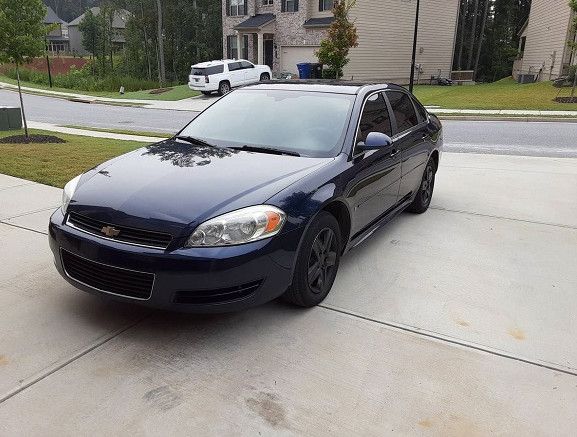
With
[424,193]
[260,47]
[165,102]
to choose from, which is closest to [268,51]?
[260,47]

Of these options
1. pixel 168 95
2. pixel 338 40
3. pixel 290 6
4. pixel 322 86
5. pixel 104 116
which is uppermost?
pixel 290 6

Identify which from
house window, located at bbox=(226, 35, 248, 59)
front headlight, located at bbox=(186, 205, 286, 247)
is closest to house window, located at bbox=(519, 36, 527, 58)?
house window, located at bbox=(226, 35, 248, 59)

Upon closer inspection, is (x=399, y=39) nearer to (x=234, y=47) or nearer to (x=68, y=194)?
(x=234, y=47)

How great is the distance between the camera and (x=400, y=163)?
515 cm

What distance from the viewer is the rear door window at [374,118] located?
4.51m

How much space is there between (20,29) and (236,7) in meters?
27.4

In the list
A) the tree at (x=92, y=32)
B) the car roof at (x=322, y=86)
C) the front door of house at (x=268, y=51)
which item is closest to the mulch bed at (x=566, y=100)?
the car roof at (x=322, y=86)

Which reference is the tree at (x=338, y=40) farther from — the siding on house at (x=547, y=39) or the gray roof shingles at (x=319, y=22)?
the siding on house at (x=547, y=39)

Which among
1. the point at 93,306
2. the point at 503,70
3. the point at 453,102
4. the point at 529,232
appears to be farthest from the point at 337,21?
the point at 503,70

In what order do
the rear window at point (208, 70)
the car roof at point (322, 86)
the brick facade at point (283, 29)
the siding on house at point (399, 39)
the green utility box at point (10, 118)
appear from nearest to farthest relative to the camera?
1. the car roof at point (322, 86)
2. the green utility box at point (10, 118)
3. the rear window at point (208, 70)
4. the siding on house at point (399, 39)
5. the brick facade at point (283, 29)

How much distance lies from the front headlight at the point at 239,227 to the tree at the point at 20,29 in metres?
9.23

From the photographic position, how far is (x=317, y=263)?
3.79 meters

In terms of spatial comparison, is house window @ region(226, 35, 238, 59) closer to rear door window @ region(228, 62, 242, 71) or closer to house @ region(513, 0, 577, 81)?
rear door window @ region(228, 62, 242, 71)

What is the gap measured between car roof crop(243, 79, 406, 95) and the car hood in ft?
3.53
